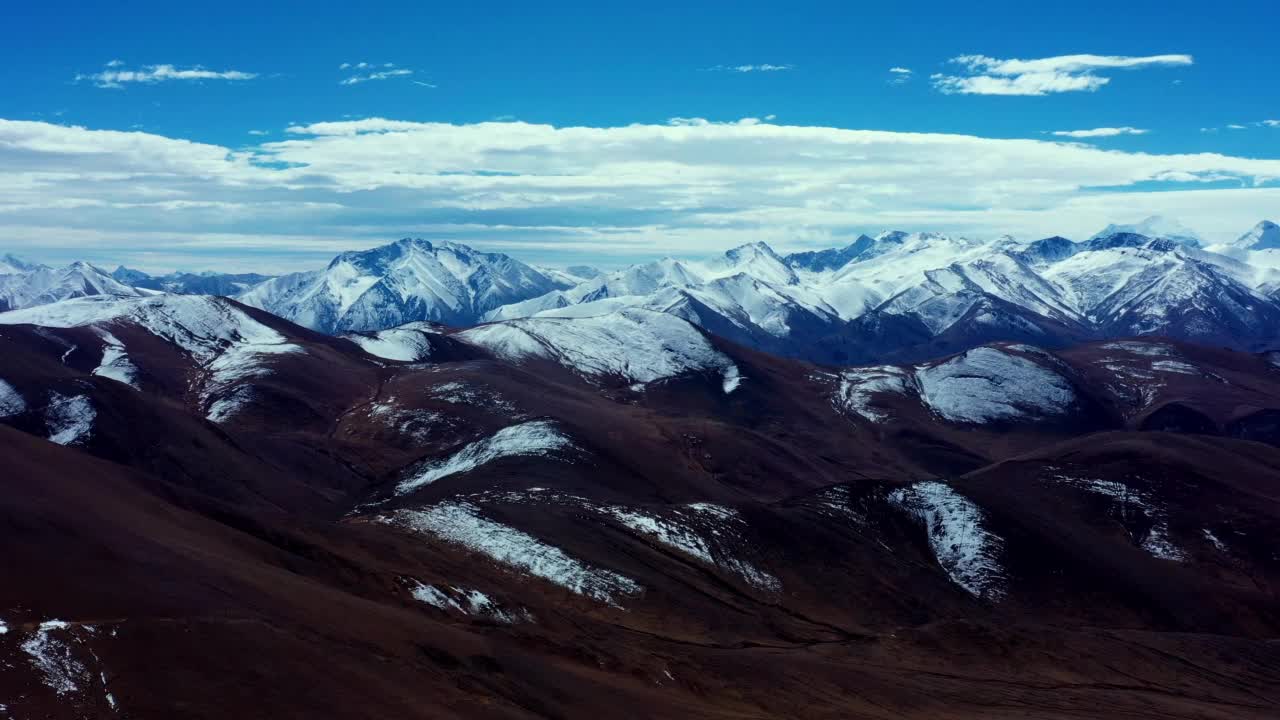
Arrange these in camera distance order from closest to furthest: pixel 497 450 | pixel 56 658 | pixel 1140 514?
pixel 56 658 < pixel 497 450 < pixel 1140 514

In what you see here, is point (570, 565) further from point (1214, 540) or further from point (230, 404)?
point (230, 404)

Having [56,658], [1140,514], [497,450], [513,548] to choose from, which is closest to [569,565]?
[513,548]

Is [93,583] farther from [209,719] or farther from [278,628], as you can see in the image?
[209,719]

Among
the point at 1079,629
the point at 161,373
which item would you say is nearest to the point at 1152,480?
the point at 1079,629

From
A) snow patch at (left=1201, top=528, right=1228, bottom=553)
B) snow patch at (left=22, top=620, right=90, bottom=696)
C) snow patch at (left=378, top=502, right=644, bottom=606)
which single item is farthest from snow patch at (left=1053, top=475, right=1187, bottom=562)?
snow patch at (left=22, top=620, right=90, bottom=696)

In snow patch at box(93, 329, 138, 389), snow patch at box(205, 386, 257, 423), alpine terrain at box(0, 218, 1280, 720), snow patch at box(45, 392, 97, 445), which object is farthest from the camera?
snow patch at box(93, 329, 138, 389)

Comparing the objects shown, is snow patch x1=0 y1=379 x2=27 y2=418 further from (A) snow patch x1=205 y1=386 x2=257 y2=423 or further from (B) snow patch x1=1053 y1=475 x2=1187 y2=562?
(B) snow patch x1=1053 y1=475 x2=1187 y2=562
